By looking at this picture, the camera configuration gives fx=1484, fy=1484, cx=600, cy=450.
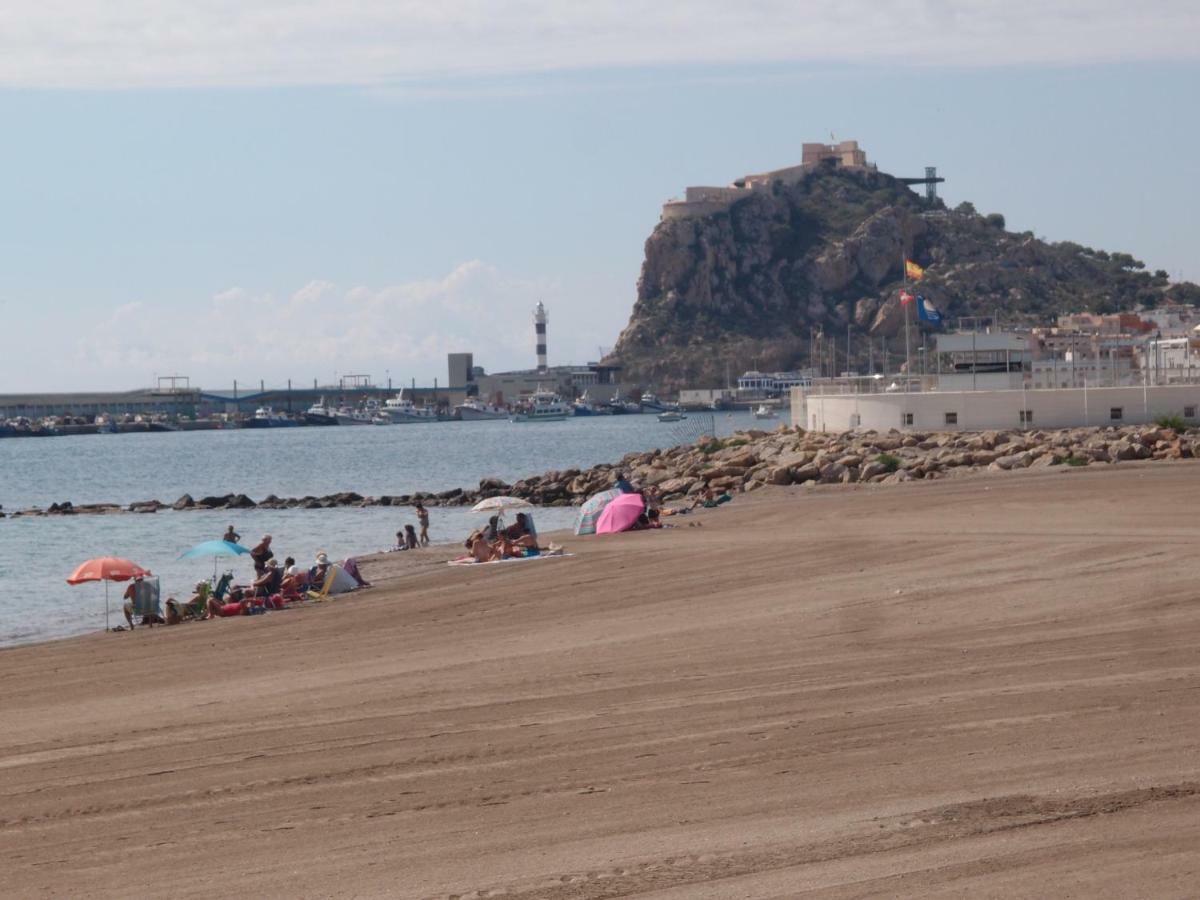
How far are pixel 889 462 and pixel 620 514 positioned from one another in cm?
1035

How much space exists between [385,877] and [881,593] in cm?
950

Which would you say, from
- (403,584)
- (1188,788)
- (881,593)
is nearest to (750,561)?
(881,593)

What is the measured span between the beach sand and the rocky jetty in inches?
603

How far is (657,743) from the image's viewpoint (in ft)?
32.2

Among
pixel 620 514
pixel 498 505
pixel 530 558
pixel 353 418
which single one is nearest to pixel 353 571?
pixel 530 558

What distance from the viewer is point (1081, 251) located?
196625mm

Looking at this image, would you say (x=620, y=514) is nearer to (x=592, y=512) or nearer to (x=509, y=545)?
(x=592, y=512)

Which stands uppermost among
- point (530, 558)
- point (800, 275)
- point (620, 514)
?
point (800, 275)

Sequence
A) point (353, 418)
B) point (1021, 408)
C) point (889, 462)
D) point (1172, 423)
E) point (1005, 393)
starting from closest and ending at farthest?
point (889, 462), point (1172, 423), point (1021, 408), point (1005, 393), point (353, 418)

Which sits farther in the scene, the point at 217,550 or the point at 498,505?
the point at 498,505

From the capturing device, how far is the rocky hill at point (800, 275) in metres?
181

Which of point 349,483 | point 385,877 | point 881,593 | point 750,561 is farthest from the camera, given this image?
point 349,483

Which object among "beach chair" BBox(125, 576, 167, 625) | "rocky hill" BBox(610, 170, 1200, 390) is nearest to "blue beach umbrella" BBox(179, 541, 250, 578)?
"beach chair" BBox(125, 576, 167, 625)

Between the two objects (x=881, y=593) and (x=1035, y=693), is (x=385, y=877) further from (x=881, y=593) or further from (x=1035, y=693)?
(x=881, y=593)
